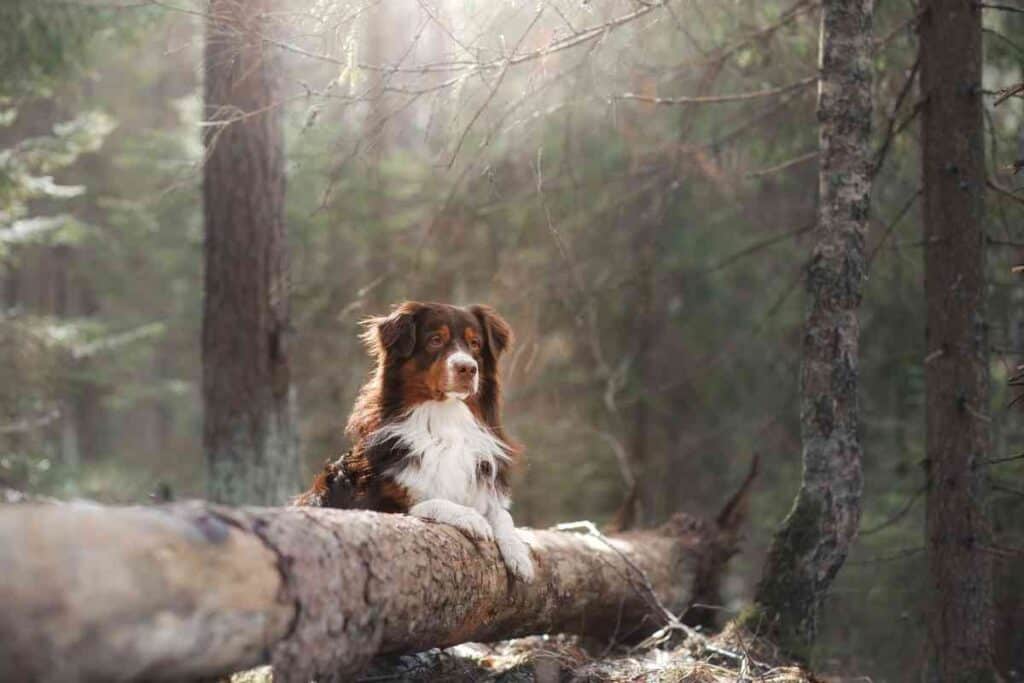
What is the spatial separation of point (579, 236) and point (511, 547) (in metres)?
8.57

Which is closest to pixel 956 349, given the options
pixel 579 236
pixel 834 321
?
pixel 834 321

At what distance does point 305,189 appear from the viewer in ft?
55.3

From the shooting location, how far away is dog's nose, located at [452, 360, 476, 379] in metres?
5.82

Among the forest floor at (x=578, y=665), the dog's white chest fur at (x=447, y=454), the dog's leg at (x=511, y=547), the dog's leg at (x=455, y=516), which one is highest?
the dog's white chest fur at (x=447, y=454)

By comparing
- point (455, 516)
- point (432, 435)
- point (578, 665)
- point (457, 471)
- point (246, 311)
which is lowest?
point (578, 665)

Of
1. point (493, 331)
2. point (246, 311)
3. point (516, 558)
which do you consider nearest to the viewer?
point (516, 558)

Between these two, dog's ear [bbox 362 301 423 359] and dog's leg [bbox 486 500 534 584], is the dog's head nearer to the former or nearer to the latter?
dog's ear [bbox 362 301 423 359]

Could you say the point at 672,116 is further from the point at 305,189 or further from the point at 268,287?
the point at 268,287

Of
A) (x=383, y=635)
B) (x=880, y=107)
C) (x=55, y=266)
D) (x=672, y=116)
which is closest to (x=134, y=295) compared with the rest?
(x=55, y=266)

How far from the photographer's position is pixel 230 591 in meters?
3.42

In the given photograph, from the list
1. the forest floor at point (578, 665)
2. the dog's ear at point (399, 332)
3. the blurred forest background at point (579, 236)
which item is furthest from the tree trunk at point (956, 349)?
the dog's ear at point (399, 332)

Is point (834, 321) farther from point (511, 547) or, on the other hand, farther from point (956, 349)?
point (511, 547)

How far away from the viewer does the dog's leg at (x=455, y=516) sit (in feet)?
18.1

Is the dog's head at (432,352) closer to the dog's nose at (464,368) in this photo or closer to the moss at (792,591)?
the dog's nose at (464,368)
